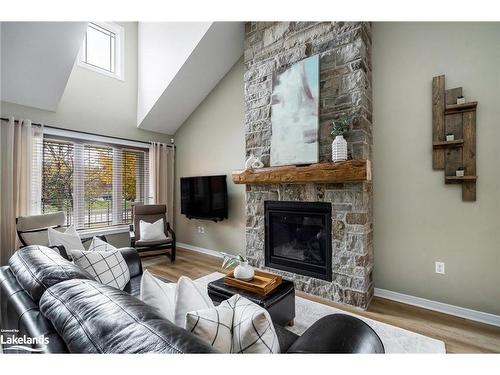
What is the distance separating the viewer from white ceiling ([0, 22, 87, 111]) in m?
2.52

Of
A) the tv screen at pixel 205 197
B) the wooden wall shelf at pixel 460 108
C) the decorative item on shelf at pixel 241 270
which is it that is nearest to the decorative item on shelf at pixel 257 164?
the tv screen at pixel 205 197

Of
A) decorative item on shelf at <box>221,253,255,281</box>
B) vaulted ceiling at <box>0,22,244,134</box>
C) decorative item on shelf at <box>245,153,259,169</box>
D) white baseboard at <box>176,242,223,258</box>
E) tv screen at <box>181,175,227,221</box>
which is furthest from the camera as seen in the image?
white baseboard at <box>176,242,223,258</box>

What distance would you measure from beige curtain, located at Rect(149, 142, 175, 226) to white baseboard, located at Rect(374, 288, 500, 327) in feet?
12.4

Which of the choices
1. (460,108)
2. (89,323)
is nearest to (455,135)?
(460,108)

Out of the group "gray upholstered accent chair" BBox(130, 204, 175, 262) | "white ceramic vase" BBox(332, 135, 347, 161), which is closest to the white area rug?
"white ceramic vase" BBox(332, 135, 347, 161)

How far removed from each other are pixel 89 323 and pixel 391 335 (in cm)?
217

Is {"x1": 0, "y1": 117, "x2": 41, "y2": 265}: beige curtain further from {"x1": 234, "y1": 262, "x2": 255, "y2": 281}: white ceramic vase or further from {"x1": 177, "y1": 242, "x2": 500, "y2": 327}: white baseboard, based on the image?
{"x1": 177, "y1": 242, "x2": 500, "y2": 327}: white baseboard

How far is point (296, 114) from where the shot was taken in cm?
280

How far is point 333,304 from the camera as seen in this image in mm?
2500

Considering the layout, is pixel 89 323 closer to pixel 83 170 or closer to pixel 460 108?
pixel 460 108

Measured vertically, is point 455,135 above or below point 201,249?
above

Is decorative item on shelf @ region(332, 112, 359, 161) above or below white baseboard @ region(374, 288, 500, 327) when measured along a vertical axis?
above

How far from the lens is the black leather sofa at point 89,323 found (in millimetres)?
704
